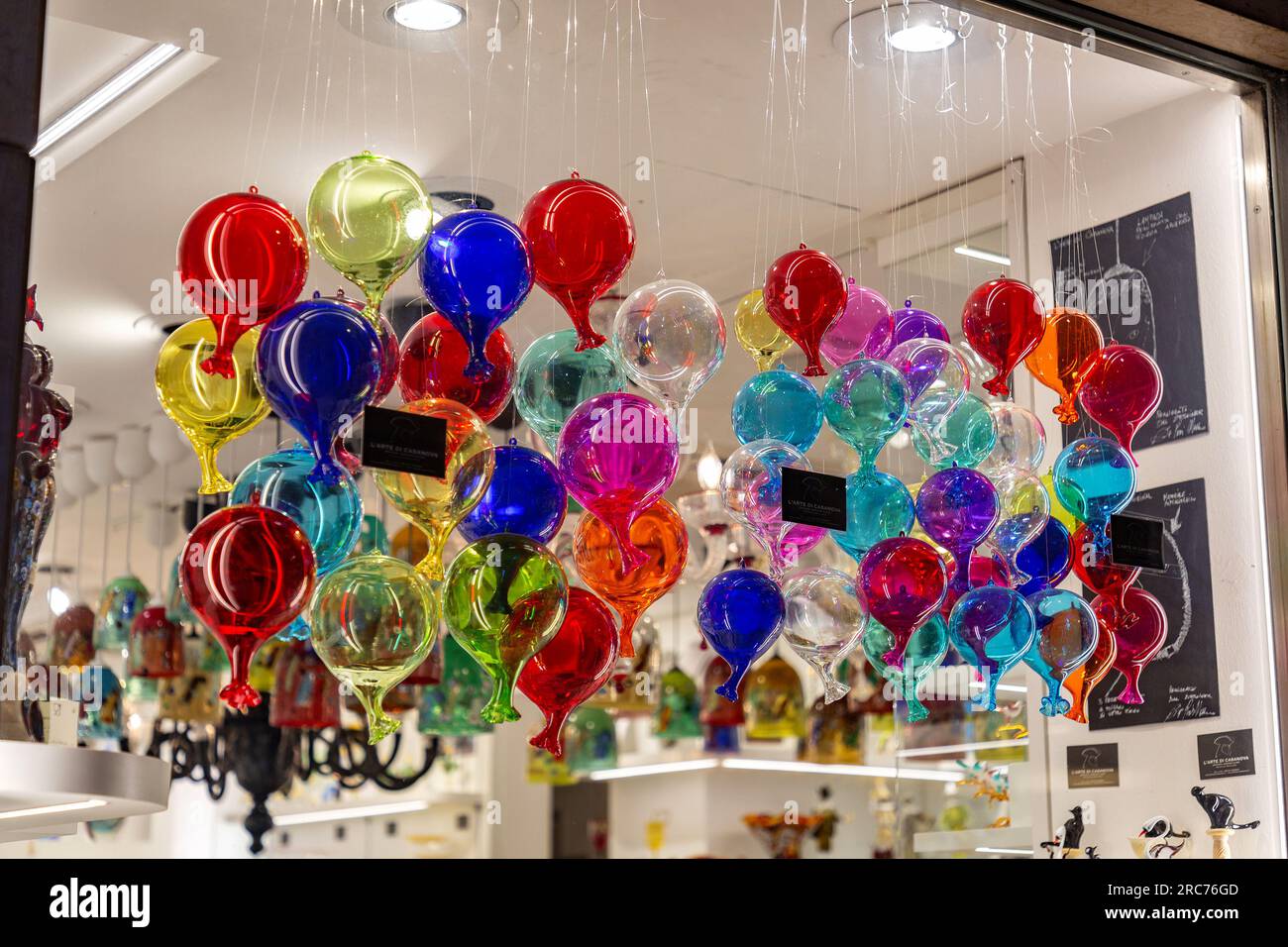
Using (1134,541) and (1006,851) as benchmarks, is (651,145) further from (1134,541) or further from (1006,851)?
(1006,851)

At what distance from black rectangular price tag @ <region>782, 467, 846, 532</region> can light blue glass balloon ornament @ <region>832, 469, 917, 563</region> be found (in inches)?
3.5

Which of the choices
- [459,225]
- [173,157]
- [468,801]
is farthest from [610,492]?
[468,801]

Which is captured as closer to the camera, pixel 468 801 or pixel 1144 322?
pixel 1144 322

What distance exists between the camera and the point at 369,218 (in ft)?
7.36

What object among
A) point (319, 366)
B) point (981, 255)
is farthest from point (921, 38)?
point (319, 366)

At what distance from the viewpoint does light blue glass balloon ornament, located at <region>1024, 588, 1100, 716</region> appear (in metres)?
2.70

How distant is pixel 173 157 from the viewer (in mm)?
3727

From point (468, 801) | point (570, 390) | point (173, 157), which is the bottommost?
point (468, 801)

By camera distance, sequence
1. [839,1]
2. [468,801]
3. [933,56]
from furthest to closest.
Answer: [468,801] → [933,56] → [839,1]

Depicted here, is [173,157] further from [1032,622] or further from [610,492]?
[1032,622]

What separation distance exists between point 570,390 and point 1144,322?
168 cm

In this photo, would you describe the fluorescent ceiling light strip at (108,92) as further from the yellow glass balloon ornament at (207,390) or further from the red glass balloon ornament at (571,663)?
the red glass balloon ornament at (571,663)

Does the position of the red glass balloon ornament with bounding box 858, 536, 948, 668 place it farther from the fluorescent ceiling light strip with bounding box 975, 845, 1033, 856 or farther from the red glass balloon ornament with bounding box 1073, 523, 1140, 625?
the fluorescent ceiling light strip with bounding box 975, 845, 1033, 856

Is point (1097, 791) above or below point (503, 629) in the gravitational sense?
below
